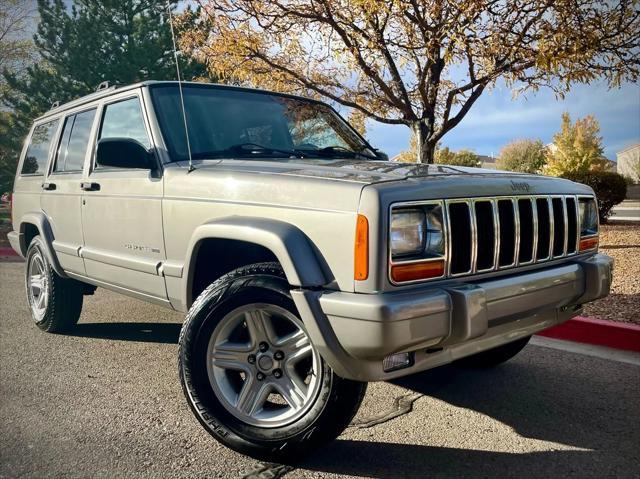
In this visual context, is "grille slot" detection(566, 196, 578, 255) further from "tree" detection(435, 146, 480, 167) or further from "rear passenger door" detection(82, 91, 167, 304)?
"tree" detection(435, 146, 480, 167)

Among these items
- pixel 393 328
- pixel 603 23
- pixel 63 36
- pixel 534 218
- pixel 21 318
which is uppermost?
pixel 63 36

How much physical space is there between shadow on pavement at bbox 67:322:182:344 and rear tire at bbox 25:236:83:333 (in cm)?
16

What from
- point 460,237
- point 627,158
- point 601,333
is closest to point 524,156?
point 627,158

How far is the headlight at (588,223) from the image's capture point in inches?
132

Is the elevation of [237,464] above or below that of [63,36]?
below

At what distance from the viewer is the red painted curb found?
4441 mm

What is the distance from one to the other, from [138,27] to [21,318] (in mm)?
15857

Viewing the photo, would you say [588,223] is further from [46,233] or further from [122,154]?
[46,233]

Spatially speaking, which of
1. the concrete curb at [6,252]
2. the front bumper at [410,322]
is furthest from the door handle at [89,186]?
the concrete curb at [6,252]

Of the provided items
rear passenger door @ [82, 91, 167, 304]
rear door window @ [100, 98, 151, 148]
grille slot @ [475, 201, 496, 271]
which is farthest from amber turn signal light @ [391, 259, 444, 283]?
rear door window @ [100, 98, 151, 148]

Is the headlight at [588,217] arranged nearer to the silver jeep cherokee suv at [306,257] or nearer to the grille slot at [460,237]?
the silver jeep cherokee suv at [306,257]

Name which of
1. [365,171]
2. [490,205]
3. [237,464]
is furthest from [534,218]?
[237,464]

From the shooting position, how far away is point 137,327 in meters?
5.13

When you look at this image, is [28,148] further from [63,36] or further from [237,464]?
[63,36]
